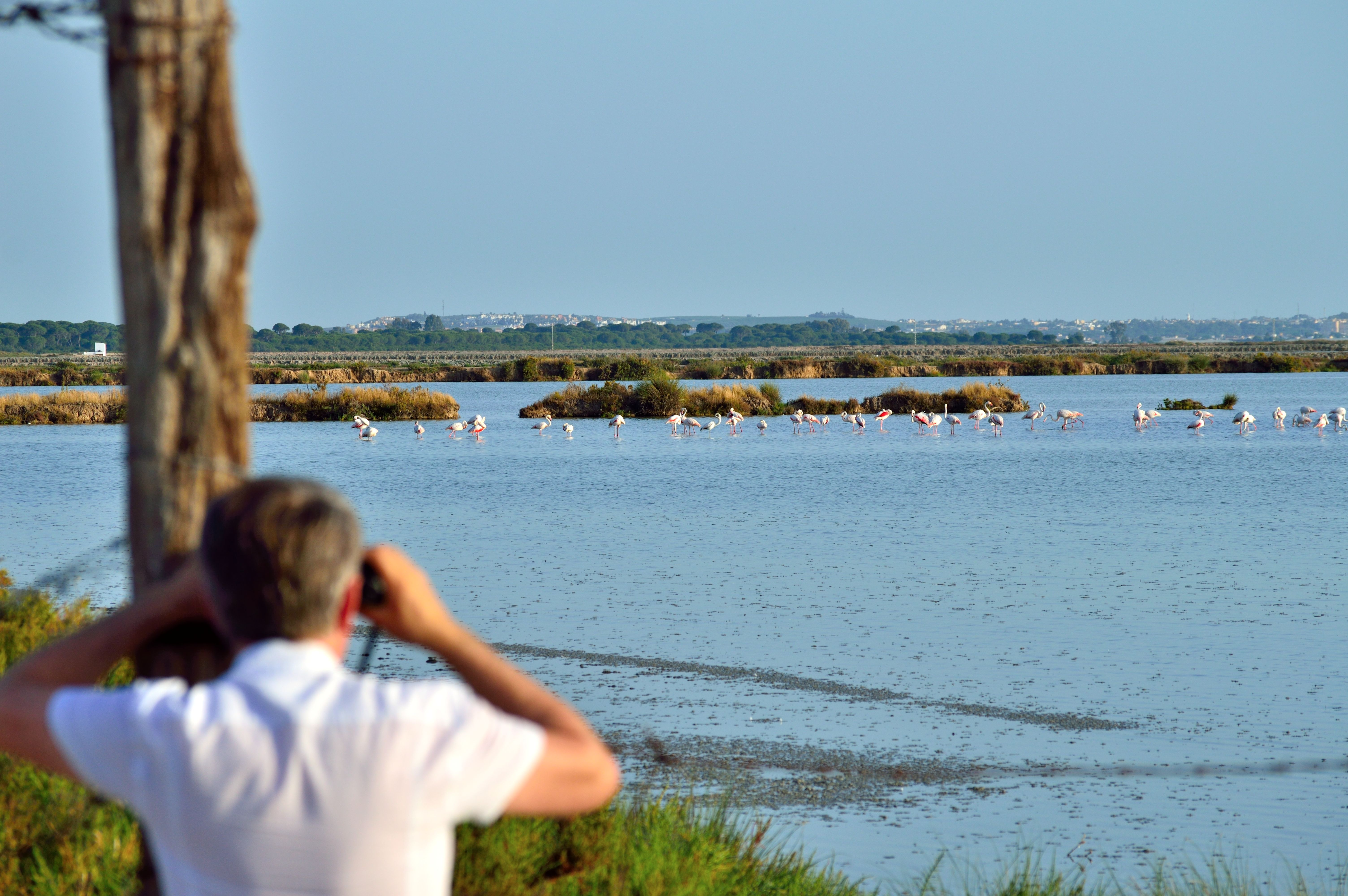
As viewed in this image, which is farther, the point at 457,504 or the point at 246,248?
the point at 457,504

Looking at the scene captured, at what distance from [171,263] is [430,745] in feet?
4.13

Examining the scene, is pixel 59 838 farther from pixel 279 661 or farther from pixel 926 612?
pixel 926 612

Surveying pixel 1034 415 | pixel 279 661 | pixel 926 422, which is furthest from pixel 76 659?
pixel 1034 415

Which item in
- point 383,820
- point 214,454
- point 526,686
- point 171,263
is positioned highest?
point 171,263

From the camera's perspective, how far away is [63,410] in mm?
40750

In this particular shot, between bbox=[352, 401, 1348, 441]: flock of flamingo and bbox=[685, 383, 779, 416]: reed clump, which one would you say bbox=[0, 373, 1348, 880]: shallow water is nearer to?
bbox=[352, 401, 1348, 441]: flock of flamingo

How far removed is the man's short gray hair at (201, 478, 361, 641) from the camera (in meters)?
1.64

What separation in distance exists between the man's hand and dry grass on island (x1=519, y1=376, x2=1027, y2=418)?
38.0 m

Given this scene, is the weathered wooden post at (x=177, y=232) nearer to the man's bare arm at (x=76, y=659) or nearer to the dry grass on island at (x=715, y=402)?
the man's bare arm at (x=76, y=659)

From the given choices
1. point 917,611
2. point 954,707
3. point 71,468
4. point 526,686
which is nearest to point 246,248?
point 526,686

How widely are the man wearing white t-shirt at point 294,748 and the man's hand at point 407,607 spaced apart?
0.42ft

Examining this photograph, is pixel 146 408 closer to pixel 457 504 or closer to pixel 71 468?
pixel 457 504

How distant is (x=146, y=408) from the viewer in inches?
98.2

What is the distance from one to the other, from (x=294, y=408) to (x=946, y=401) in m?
20.6
